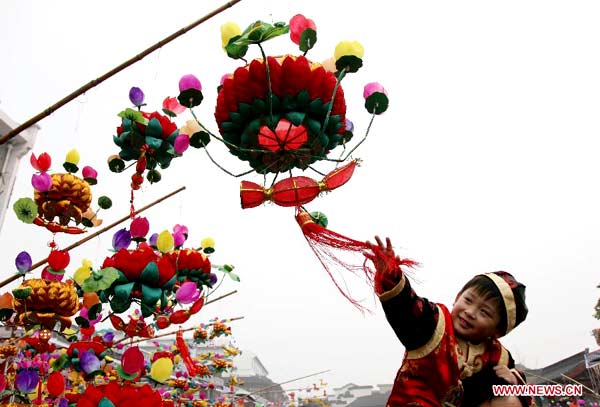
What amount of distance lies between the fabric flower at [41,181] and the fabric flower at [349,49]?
10.3 feet

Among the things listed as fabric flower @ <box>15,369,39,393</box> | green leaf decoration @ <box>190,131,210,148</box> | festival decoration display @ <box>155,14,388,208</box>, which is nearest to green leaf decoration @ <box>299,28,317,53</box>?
festival decoration display @ <box>155,14,388,208</box>

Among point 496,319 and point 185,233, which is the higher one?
point 185,233

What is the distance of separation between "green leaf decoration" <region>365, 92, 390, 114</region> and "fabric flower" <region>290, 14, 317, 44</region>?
626 millimetres

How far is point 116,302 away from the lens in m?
3.48

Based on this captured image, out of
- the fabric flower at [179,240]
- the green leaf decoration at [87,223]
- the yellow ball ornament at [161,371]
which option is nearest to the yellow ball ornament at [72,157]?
the green leaf decoration at [87,223]

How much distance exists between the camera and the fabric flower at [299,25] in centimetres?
278

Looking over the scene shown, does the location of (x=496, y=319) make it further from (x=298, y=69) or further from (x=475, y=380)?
(x=298, y=69)

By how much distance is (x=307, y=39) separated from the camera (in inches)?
111

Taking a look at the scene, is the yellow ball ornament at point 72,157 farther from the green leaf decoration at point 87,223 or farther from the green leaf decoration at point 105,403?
the green leaf decoration at point 105,403

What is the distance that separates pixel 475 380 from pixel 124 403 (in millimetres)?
2073

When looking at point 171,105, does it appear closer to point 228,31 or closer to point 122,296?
point 228,31

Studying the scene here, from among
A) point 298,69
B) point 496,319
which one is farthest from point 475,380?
point 298,69

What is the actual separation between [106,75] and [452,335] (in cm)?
247

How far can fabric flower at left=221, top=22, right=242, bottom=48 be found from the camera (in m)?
2.83
